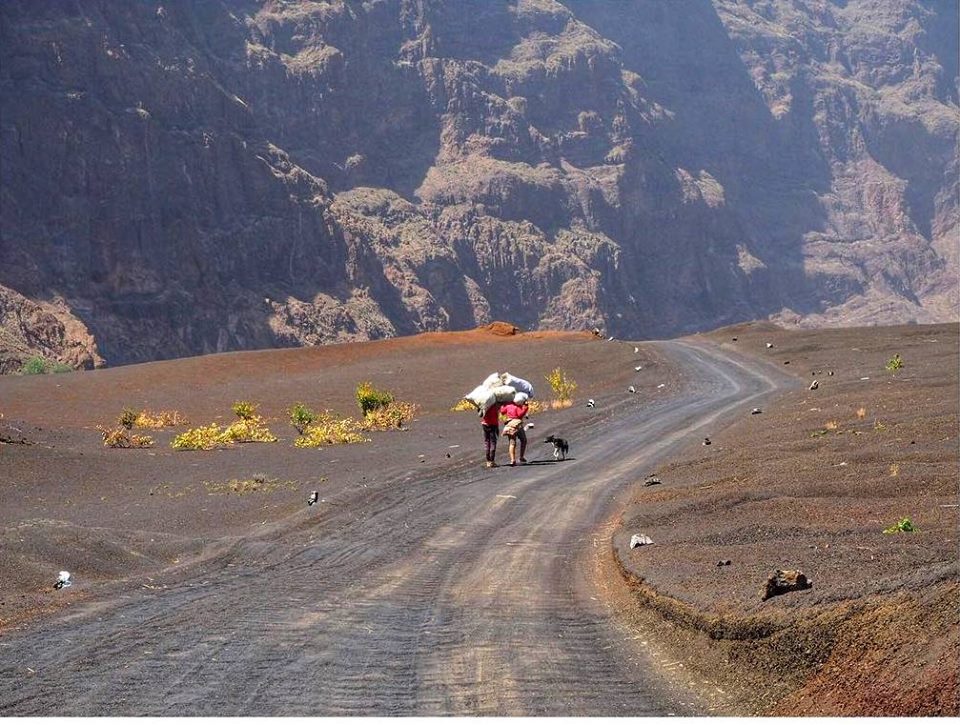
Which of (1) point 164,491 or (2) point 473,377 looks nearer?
(1) point 164,491

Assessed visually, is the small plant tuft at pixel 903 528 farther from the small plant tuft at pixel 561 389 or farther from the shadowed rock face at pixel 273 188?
the shadowed rock face at pixel 273 188

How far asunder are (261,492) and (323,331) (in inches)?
4616

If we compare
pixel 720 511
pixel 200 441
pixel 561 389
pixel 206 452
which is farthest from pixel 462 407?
pixel 720 511

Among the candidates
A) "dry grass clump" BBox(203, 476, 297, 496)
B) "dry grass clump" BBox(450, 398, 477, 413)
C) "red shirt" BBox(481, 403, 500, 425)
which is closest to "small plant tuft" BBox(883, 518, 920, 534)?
"dry grass clump" BBox(203, 476, 297, 496)

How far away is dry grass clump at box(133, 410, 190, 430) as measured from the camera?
Answer: 39.0 meters

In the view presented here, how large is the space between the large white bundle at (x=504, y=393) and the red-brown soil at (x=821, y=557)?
3.42 m

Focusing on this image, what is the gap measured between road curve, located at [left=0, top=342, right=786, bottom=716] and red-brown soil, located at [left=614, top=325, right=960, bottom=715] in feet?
2.08

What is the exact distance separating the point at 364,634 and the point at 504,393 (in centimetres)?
1441

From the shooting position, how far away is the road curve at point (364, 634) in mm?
9023

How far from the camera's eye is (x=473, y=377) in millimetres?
50812

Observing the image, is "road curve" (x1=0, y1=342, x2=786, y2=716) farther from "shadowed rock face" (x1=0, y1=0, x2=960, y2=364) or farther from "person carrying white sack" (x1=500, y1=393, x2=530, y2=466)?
"shadowed rock face" (x1=0, y1=0, x2=960, y2=364)

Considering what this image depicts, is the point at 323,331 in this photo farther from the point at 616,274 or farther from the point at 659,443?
the point at 659,443

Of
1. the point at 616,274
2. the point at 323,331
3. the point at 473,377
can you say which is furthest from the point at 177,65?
the point at 473,377

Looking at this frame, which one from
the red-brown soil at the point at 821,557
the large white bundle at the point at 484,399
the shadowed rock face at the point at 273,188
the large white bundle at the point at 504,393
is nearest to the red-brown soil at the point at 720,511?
the red-brown soil at the point at 821,557
